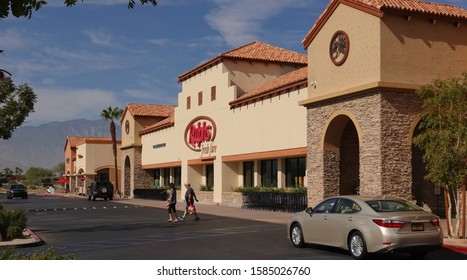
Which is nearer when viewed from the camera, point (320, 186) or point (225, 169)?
point (320, 186)

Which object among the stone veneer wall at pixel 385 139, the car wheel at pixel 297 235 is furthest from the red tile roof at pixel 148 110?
the car wheel at pixel 297 235

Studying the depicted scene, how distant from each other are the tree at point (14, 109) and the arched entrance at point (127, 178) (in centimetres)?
2493

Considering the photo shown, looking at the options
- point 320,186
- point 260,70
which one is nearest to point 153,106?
A: point 260,70

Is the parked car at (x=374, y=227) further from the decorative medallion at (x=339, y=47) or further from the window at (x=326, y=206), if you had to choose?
the decorative medallion at (x=339, y=47)

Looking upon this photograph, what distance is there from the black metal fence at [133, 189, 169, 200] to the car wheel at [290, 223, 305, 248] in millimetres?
36342

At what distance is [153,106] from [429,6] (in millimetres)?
40550

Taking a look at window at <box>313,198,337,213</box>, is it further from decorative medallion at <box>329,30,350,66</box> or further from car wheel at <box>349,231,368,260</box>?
decorative medallion at <box>329,30,350,66</box>

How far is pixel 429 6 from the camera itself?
83.0 feet

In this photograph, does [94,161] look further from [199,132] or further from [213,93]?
[213,93]

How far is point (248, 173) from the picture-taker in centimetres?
3959

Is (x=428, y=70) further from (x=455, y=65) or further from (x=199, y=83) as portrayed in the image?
(x=199, y=83)

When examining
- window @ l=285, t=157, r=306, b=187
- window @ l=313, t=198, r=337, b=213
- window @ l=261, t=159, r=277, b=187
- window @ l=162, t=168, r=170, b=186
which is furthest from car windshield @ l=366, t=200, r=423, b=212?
window @ l=162, t=168, r=170, b=186

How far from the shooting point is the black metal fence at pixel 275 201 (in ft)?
98.1

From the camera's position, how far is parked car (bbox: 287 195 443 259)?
495 inches
